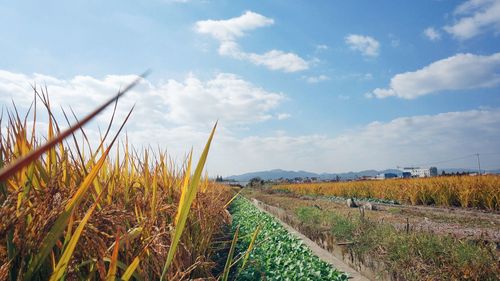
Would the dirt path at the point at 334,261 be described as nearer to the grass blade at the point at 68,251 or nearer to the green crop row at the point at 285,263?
the green crop row at the point at 285,263

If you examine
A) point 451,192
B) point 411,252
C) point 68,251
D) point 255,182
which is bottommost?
point 411,252

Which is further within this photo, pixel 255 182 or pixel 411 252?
pixel 255 182

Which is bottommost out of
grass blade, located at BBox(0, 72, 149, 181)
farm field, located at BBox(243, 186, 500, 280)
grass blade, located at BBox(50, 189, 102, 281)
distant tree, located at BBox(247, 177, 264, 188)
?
farm field, located at BBox(243, 186, 500, 280)

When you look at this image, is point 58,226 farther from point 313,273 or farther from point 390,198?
point 390,198

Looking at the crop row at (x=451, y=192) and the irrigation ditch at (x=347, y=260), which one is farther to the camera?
the crop row at (x=451, y=192)

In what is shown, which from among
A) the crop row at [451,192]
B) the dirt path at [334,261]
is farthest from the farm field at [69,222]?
the crop row at [451,192]

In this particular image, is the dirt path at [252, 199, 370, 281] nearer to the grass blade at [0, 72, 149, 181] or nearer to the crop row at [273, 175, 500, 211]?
the grass blade at [0, 72, 149, 181]

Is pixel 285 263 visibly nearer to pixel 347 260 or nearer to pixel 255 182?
pixel 347 260

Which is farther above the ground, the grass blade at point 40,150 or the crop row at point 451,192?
the grass blade at point 40,150

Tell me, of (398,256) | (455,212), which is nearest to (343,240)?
(398,256)

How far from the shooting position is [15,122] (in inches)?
66.1

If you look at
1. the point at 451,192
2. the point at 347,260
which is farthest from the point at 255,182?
the point at 347,260

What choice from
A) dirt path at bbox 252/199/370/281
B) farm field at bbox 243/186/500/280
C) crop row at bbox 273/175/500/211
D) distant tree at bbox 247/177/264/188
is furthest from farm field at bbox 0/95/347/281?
distant tree at bbox 247/177/264/188

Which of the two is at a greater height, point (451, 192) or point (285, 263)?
point (451, 192)
